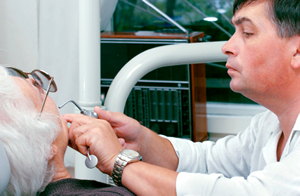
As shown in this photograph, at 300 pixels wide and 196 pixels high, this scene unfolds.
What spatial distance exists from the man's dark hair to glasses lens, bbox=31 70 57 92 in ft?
1.89

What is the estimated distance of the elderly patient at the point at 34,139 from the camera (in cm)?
69

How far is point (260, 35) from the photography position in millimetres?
825

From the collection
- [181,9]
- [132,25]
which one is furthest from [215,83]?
[132,25]

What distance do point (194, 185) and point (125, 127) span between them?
336mm

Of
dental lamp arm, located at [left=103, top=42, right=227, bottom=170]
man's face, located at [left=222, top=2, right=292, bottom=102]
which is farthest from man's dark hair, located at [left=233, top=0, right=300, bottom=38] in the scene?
dental lamp arm, located at [left=103, top=42, right=227, bottom=170]

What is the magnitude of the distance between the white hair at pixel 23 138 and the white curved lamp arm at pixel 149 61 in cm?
25

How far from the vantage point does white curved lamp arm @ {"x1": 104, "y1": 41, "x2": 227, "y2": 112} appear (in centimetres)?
97

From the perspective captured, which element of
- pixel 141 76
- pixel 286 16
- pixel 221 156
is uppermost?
pixel 286 16

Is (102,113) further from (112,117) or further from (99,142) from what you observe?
(99,142)

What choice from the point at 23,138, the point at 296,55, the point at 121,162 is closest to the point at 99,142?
the point at 121,162

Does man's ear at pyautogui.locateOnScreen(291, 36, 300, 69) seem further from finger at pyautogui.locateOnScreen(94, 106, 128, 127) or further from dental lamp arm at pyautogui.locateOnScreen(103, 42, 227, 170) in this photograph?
finger at pyautogui.locateOnScreen(94, 106, 128, 127)

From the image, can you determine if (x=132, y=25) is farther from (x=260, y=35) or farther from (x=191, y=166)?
(x=260, y=35)

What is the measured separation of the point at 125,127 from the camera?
102 centimetres

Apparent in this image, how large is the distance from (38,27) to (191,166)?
832 mm
